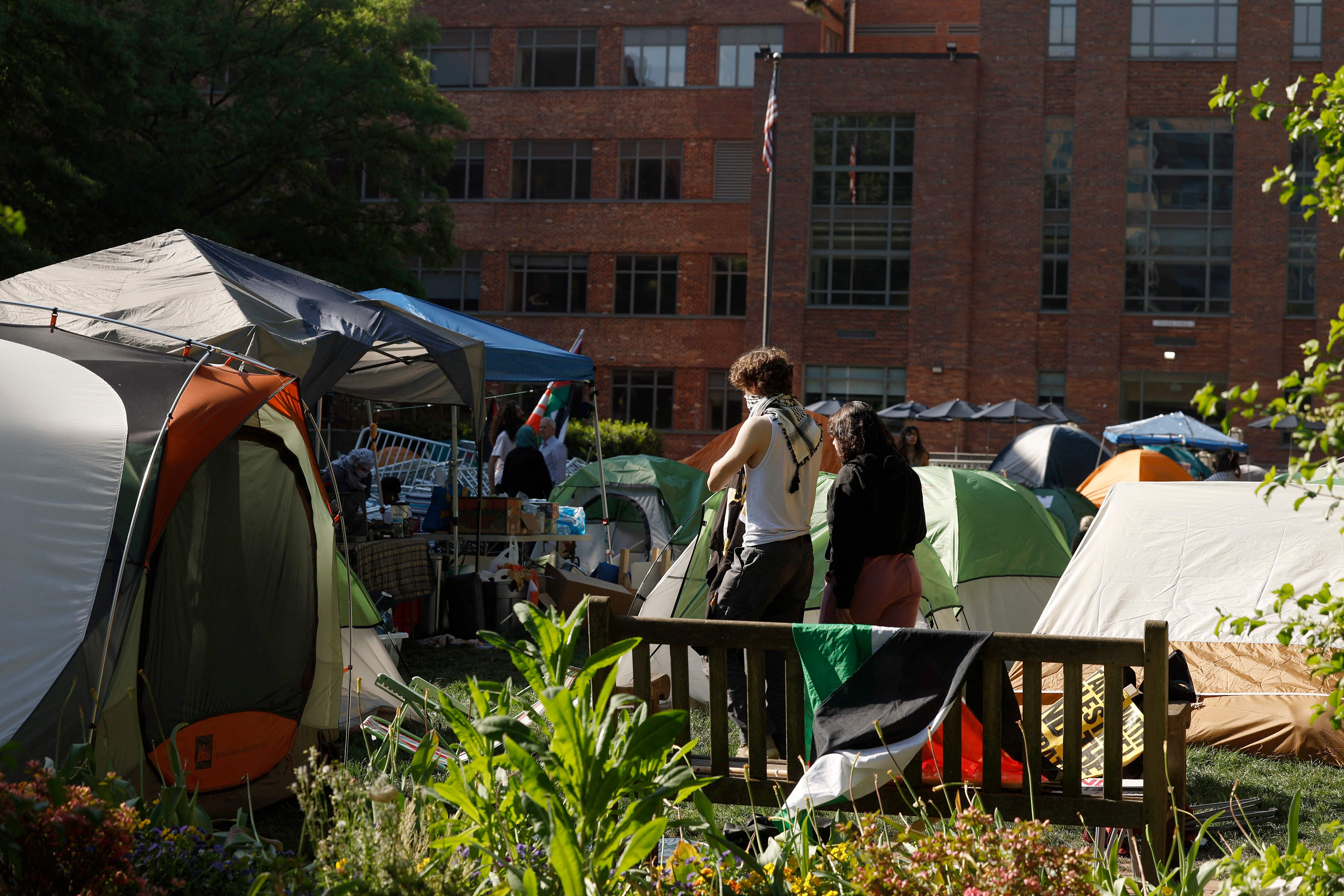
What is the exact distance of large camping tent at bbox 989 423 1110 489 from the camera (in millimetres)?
22312

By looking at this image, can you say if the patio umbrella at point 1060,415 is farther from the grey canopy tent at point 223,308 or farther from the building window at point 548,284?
the grey canopy tent at point 223,308

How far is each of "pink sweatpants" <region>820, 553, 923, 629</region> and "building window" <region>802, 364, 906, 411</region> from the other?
27521mm

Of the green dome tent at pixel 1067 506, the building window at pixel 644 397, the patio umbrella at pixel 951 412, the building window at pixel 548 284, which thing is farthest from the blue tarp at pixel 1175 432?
the building window at pixel 548 284

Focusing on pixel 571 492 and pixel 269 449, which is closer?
pixel 269 449

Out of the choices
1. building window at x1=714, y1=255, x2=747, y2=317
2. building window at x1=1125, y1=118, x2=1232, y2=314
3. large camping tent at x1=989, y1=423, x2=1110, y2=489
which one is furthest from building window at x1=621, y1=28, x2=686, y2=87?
large camping tent at x1=989, y1=423, x2=1110, y2=489

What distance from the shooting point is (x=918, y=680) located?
3389 mm

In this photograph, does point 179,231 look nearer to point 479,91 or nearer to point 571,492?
point 571,492

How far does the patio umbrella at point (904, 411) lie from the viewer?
24953mm

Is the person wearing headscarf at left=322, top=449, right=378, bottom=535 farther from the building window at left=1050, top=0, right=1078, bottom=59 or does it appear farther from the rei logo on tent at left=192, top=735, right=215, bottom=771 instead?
the building window at left=1050, top=0, right=1078, bottom=59

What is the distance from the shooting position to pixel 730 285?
35156mm

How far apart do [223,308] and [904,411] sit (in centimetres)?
1975

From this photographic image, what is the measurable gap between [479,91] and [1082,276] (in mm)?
18311

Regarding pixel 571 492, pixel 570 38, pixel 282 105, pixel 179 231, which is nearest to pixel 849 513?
pixel 179 231

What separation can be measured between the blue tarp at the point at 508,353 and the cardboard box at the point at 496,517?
106 cm
